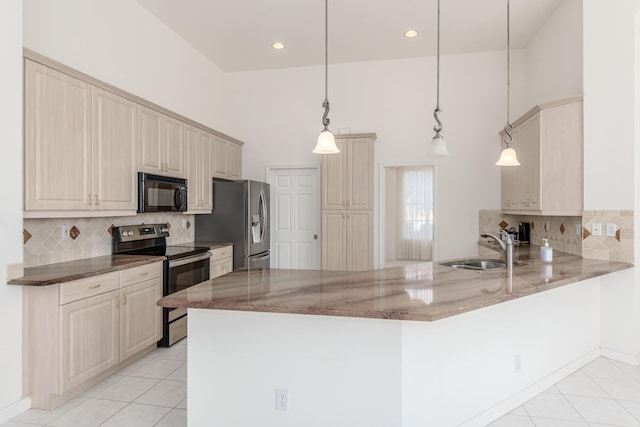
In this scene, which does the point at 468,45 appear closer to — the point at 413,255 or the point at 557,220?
the point at 557,220

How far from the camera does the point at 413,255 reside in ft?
25.3

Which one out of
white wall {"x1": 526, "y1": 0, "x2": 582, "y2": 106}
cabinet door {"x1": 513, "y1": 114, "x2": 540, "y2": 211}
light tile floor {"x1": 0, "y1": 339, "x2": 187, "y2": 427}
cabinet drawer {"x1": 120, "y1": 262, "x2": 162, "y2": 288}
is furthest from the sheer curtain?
light tile floor {"x1": 0, "y1": 339, "x2": 187, "y2": 427}

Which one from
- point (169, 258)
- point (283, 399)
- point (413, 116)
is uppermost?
point (413, 116)

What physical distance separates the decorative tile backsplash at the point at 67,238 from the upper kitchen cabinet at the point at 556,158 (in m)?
4.08

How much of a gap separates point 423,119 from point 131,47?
368cm

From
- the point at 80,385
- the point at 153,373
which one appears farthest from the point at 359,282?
the point at 80,385

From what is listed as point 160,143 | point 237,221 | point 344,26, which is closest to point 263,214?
point 237,221

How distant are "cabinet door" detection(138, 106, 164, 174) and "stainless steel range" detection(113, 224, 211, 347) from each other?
2.11ft

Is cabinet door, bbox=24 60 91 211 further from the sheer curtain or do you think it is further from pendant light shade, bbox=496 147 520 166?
the sheer curtain

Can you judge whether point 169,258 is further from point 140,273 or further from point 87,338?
point 87,338

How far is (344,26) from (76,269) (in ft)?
12.1

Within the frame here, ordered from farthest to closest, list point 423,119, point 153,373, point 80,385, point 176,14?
point 423,119
point 176,14
point 153,373
point 80,385

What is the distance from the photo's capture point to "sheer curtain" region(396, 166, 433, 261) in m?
7.57

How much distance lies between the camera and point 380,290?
2.17 m
